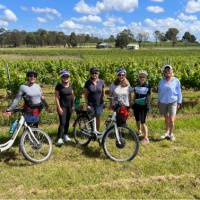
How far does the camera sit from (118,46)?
112 m

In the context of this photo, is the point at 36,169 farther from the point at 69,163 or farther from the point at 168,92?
the point at 168,92

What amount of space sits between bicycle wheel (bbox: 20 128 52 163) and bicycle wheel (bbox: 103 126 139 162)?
3.44 ft

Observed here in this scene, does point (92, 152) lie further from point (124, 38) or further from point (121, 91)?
point (124, 38)

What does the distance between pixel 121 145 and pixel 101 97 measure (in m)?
1.42

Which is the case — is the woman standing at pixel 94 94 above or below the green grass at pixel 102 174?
above

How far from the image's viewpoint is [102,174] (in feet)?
20.9

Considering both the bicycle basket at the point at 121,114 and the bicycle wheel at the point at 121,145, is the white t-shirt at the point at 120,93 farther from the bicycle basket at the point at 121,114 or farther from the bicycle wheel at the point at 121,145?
the bicycle wheel at the point at 121,145

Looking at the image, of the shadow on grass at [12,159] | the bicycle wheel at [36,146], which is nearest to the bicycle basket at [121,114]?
the bicycle wheel at [36,146]

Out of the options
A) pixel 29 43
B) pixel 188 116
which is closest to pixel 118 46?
pixel 29 43

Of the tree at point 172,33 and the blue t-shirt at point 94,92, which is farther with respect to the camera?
the tree at point 172,33

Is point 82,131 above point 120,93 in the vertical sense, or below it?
below

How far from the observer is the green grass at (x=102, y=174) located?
5617 millimetres

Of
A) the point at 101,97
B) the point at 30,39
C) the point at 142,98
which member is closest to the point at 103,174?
the point at 101,97

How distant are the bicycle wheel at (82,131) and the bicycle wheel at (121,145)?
0.84 meters
